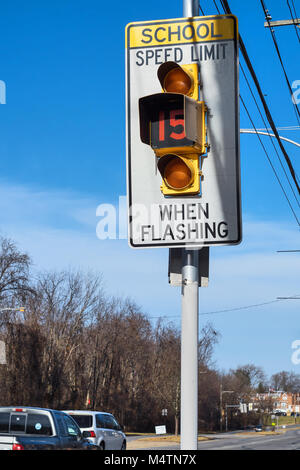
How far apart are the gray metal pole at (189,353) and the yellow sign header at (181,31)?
1.60m

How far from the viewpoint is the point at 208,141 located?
5059 mm

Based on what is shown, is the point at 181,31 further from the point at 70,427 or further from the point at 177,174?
the point at 70,427

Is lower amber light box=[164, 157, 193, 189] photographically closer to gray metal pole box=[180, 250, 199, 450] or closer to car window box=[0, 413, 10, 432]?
gray metal pole box=[180, 250, 199, 450]

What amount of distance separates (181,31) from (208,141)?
90 cm

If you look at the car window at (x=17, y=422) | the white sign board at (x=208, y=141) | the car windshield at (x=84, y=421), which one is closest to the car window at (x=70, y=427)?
the car window at (x=17, y=422)

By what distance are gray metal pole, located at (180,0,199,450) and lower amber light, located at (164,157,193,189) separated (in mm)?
522

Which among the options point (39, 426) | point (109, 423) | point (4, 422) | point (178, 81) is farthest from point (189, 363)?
point (109, 423)

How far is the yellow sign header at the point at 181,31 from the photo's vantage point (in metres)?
5.20

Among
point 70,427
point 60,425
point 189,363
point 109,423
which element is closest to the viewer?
point 189,363

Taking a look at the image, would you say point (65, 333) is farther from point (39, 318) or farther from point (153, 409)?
point (153, 409)

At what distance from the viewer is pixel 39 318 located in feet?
228
